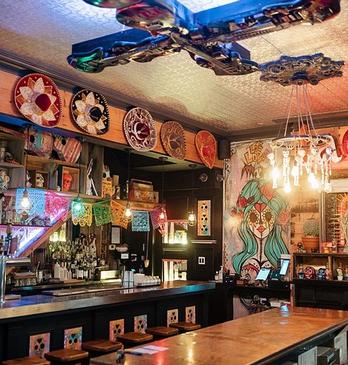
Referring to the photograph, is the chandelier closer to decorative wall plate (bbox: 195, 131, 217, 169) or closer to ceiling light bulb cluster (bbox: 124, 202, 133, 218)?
decorative wall plate (bbox: 195, 131, 217, 169)

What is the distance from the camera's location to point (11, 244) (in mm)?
6227

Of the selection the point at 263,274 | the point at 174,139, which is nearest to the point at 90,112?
the point at 174,139

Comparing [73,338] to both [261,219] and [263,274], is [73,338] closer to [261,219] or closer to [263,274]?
[263,274]

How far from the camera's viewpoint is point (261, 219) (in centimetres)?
768

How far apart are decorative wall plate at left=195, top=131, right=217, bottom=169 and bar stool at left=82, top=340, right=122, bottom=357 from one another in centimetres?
372

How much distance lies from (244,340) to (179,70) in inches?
113

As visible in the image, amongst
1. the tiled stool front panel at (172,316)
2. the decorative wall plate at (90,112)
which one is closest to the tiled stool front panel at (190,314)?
the tiled stool front panel at (172,316)

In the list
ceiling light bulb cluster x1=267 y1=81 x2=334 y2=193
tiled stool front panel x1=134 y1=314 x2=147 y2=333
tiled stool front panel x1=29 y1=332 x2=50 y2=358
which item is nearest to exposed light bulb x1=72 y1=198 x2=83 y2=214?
tiled stool front panel x1=134 y1=314 x2=147 y2=333

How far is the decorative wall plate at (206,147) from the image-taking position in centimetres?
754

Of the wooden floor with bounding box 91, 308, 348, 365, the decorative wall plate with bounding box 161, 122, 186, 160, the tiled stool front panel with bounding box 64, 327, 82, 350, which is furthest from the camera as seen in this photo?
the decorative wall plate with bounding box 161, 122, 186, 160

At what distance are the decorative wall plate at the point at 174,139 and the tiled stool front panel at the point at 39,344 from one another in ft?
10.6

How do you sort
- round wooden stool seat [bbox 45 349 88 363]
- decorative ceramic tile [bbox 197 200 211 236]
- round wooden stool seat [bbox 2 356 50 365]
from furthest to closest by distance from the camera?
decorative ceramic tile [bbox 197 200 211 236], round wooden stool seat [bbox 45 349 88 363], round wooden stool seat [bbox 2 356 50 365]

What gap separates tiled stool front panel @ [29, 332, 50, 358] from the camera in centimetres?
428

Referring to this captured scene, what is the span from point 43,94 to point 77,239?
2.97 m
